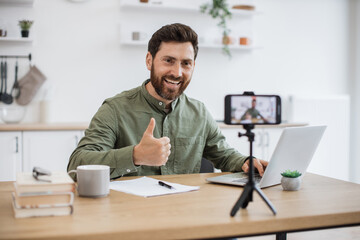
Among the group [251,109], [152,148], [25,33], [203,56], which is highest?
[25,33]

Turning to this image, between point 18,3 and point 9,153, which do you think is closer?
point 9,153

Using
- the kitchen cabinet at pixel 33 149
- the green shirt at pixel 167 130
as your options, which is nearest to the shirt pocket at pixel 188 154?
the green shirt at pixel 167 130

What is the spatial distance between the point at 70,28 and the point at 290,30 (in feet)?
7.31

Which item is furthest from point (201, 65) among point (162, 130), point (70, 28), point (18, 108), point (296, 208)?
point (296, 208)

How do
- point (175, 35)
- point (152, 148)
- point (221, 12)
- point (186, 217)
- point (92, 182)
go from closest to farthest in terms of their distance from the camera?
point (186, 217) → point (92, 182) → point (152, 148) → point (175, 35) → point (221, 12)

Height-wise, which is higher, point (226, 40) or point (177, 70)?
point (226, 40)

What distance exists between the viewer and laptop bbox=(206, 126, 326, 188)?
1.44 meters

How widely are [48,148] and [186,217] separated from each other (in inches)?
96.2

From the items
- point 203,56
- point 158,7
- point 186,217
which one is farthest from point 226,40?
point 186,217

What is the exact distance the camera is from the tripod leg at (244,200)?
3.85 feet

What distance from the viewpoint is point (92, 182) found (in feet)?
4.49

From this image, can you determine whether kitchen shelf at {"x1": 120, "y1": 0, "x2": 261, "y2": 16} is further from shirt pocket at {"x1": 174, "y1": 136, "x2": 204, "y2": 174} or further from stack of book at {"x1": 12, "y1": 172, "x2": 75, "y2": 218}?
stack of book at {"x1": 12, "y1": 172, "x2": 75, "y2": 218}

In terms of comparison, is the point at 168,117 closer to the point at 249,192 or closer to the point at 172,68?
the point at 172,68

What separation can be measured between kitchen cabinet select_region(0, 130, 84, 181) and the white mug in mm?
2096
